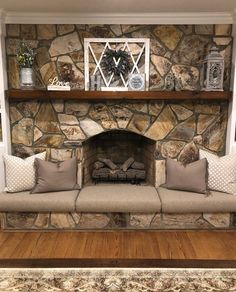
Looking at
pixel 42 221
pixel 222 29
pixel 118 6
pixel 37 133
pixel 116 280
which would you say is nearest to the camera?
pixel 116 280

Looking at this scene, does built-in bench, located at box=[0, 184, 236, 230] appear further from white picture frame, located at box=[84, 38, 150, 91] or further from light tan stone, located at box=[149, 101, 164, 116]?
white picture frame, located at box=[84, 38, 150, 91]

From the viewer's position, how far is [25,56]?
337cm

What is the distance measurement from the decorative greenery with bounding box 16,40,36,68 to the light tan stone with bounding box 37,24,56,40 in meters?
0.22

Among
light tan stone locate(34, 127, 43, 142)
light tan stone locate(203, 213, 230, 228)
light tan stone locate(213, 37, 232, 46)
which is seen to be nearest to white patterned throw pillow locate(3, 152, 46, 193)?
light tan stone locate(34, 127, 43, 142)

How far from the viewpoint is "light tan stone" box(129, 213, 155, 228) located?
320 cm

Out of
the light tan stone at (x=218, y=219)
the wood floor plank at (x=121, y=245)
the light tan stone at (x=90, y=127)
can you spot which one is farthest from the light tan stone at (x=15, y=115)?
the light tan stone at (x=218, y=219)

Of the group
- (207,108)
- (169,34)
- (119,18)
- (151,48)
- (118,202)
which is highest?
(119,18)

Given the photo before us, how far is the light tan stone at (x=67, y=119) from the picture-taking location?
3.61 metres

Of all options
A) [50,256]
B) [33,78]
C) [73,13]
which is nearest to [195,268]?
[50,256]

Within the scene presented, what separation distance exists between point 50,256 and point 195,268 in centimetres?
136

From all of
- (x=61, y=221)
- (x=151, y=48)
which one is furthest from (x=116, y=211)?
(x=151, y=48)

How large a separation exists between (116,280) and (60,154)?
180cm

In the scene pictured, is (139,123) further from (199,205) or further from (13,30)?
(13,30)

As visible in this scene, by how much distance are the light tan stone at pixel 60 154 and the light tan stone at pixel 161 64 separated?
1.53 meters
